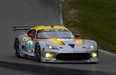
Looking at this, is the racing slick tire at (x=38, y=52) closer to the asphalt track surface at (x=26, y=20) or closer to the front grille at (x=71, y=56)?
the asphalt track surface at (x=26, y=20)

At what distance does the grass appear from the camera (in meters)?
21.4

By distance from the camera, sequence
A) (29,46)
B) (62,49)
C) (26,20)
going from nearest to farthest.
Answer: (62,49) → (29,46) → (26,20)

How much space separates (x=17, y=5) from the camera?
28.0m

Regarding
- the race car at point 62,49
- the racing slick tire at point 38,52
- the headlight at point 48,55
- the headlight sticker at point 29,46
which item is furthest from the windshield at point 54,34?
the headlight at point 48,55

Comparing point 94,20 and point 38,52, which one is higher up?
point 94,20

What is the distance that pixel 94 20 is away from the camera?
24703 mm

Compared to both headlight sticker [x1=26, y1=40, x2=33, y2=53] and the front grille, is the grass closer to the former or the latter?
headlight sticker [x1=26, y1=40, x2=33, y2=53]

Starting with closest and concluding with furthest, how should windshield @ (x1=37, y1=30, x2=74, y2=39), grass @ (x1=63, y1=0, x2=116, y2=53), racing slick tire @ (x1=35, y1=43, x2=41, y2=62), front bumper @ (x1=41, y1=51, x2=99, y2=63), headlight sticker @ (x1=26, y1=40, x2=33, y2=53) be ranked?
front bumper @ (x1=41, y1=51, x2=99, y2=63) < racing slick tire @ (x1=35, y1=43, x2=41, y2=62) < windshield @ (x1=37, y1=30, x2=74, y2=39) < headlight sticker @ (x1=26, y1=40, x2=33, y2=53) < grass @ (x1=63, y1=0, x2=116, y2=53)

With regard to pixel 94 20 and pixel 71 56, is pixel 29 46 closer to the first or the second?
pixel 71 56

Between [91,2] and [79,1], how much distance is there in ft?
2.34

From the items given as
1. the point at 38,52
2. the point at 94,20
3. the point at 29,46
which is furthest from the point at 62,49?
the point at 94,20

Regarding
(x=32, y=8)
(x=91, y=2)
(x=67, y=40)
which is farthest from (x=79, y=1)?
(x=67, y=40)

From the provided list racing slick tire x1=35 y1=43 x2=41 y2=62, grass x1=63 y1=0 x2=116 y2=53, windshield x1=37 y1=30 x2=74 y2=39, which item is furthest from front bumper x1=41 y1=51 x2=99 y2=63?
grass x1=63 y1=0 x2=116 y2=53

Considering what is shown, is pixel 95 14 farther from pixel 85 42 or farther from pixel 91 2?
pixel 85 42
